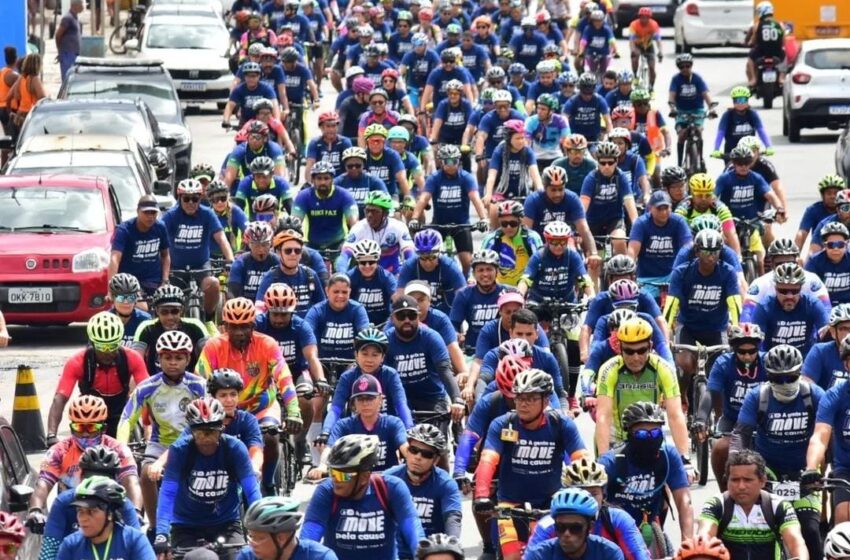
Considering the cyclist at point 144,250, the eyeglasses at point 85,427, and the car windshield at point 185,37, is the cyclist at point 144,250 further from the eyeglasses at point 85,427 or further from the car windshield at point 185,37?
the car windshield at point 185,37

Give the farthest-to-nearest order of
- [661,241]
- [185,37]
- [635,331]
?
[185,37]
[661,241]
[635,331]

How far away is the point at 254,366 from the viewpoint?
16422 millimetres

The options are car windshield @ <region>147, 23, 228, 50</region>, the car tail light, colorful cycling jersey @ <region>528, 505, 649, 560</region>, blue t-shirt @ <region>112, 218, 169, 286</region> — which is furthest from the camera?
car windshield @ <region>147, 23, 228, 50</region>

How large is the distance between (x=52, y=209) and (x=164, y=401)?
9.56 metres

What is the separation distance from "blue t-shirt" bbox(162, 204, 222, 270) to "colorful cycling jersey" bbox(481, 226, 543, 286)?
2.81 m

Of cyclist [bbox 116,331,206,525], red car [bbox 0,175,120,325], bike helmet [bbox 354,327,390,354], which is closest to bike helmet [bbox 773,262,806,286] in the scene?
bike helmet [bbox 354,327,390,354]

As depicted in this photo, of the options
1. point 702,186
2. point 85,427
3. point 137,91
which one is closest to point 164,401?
point 85,427

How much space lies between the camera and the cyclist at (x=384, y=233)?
70.7 ft

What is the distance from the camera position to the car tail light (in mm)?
37781

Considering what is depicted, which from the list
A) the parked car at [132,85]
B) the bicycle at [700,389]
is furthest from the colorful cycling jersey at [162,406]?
the parked car at [132,85]

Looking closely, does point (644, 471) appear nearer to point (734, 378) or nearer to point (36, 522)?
point (734, 378)

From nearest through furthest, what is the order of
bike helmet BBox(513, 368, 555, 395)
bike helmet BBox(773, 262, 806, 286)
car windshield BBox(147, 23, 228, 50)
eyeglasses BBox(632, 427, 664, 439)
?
1. eyeglasses BBox(632, 427, 664, 439)
2. bike helmet BBox(513, 368, 555, 395)
3. bike helmet BBox(773, 262, 806, 286)
4. car windshield BBox(147, 23, 228, 50)

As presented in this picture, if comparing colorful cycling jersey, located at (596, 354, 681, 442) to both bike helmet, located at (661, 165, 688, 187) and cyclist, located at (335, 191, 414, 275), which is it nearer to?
cyclist, located at (335, 191, 414, 275)

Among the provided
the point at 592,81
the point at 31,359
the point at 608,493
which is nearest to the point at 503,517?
the point at 608,493
